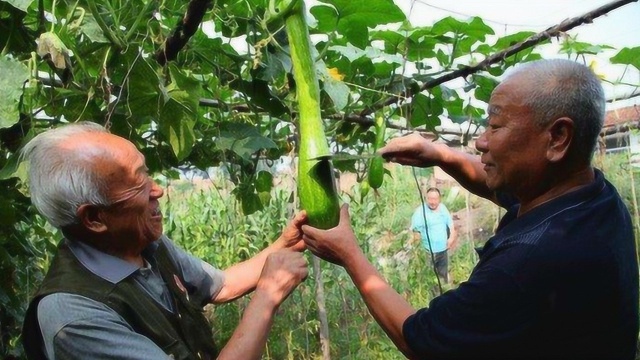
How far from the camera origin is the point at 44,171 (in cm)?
153

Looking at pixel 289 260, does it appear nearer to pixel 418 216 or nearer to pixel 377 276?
pixel 377 276

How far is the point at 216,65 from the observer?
7.33 ft

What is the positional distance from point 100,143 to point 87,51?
421 millimetres

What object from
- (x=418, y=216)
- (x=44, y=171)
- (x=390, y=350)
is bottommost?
(x=390, y=350)

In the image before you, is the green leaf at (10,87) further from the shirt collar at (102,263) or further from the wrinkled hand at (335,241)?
the wrinkled hand at (335,241)

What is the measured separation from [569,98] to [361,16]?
88cm

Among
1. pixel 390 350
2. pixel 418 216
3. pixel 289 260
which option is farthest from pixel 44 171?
pixel 418 216

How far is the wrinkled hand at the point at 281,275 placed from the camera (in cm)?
170

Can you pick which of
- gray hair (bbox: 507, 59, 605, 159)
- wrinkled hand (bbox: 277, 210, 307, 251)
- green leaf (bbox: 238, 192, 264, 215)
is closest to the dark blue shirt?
gray hair (bbox: 507, 59, 605, 159)

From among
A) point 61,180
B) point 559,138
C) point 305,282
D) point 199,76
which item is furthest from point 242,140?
point 305,282

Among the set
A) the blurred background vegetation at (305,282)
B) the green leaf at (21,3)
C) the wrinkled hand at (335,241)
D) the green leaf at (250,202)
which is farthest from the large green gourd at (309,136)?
the blurred background vegetation at (305,282)

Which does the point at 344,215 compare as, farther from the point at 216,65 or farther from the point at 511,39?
the point at 511,39

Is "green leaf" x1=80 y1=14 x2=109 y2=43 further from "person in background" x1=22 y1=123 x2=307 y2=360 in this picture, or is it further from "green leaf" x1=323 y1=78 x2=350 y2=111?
"green leaf" x1=323 y1=78 x2=350 y2=111

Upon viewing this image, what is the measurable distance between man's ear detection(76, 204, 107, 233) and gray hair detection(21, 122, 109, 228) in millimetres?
Result: 12
